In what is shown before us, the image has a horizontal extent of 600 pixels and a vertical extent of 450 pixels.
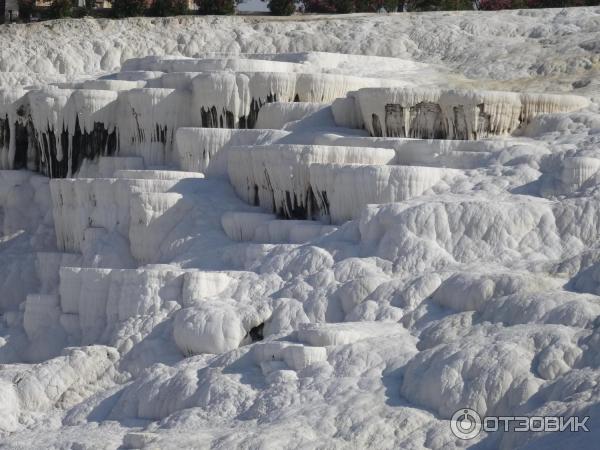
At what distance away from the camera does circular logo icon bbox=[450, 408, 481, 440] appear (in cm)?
1381

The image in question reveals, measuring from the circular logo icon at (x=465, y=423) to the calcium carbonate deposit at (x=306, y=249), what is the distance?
0.22ft

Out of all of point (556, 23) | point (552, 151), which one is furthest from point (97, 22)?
point (552, 151)

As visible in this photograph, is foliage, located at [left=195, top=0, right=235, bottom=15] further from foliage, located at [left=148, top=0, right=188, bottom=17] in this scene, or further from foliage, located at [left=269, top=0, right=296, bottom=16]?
foliage, located at [left=269, top=0, right=296, bottom=16]

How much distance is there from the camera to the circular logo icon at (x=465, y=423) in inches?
544

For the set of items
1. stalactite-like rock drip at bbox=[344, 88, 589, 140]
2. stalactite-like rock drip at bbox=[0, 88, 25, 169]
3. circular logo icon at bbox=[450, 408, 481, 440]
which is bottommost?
circular logo icon at bbox=[450, 408, 481, 440]

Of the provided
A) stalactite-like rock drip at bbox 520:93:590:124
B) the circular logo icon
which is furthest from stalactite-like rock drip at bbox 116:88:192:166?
the circular logo icon

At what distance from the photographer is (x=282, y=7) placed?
34656 millimetres

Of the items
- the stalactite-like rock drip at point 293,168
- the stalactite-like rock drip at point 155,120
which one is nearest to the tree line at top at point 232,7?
the stalactite-like rock drip at point 155,120

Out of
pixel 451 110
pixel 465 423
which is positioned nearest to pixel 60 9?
pixel 451 110

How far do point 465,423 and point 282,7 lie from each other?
22015 mm

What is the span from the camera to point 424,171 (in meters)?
18.8

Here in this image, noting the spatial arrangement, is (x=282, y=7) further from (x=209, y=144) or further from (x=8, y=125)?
(x=209, y=144)

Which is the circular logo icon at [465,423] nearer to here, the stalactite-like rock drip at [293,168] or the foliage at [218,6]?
the stalactite-like rock drip at [293,168]

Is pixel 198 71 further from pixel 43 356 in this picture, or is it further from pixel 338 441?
pixel 338 441
